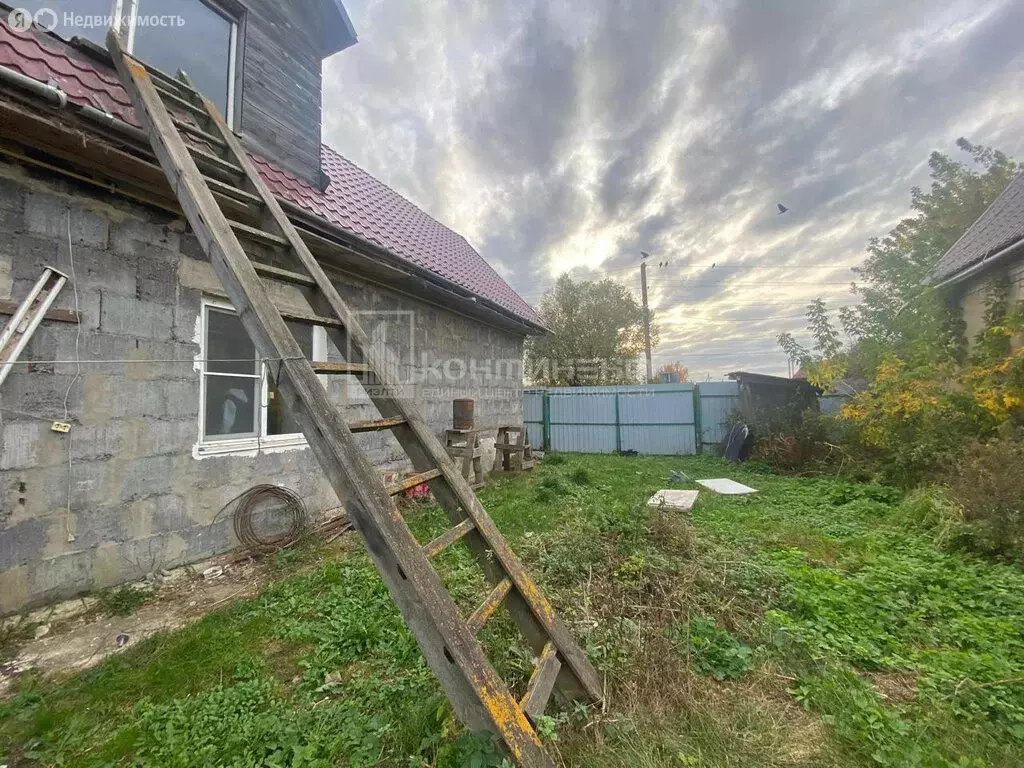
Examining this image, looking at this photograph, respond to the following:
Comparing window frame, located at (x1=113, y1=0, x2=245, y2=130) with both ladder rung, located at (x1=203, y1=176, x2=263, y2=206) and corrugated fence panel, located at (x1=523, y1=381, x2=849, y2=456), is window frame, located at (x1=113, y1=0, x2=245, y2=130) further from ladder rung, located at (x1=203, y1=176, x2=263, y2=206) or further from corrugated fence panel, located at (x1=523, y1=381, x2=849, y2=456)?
corrugated fence panel, located at (x1=523, y1=381, x2=849, y2=456)

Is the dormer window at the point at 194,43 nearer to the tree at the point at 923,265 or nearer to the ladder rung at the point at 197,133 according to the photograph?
the ladder rung at the point at 197,133

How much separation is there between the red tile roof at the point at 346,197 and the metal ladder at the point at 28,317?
1131mm

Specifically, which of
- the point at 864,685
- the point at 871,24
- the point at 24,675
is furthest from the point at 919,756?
the point at 871,24

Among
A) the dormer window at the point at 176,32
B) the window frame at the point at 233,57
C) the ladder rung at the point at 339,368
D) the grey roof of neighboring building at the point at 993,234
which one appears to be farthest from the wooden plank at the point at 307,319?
the grey roof of neighboring building at the point at 993,234

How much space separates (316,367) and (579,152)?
9.42m

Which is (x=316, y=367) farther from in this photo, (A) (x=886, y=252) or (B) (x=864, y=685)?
(A) (x=886, y=252)

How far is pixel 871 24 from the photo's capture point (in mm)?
5594

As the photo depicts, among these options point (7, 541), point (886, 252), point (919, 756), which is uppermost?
point (886, 252)

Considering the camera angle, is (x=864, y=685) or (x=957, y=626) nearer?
(x=864, y=685)

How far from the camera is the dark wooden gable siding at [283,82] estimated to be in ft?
14.1

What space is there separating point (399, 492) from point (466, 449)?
4.09m

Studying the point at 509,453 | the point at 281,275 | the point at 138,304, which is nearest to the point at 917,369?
the point at 509,453

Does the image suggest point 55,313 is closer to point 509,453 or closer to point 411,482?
point 411,482

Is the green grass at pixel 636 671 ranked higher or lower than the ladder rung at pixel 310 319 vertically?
lower
